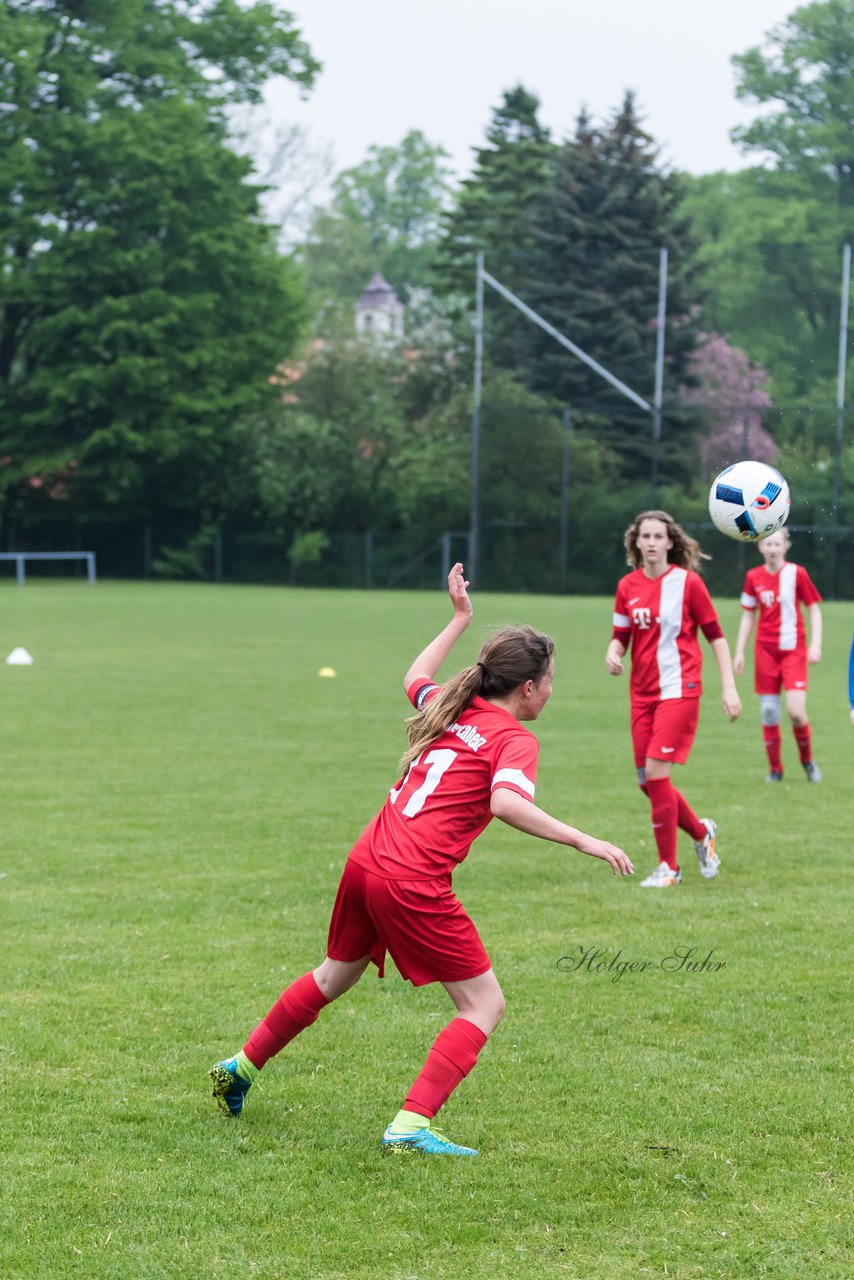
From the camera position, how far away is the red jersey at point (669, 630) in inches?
315

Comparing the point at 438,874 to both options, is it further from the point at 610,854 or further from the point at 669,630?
the point at 669,630

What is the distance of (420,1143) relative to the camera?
4.22 metres

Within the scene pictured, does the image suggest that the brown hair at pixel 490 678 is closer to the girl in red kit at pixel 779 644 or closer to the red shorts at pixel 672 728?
the red shorts at pixel 672 728

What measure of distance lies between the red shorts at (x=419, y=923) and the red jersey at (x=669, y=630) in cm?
395

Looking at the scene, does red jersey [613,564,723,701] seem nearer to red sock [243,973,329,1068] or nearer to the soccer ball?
the soccer ball

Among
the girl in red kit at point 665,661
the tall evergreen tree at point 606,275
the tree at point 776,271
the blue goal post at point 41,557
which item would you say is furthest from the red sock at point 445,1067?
the tree at point 776,271

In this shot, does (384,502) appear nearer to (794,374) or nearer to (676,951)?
(794,374)

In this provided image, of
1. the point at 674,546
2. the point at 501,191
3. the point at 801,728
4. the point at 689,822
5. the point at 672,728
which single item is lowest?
the point at 689,822

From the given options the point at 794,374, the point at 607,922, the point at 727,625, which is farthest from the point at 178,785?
the point at 794,374

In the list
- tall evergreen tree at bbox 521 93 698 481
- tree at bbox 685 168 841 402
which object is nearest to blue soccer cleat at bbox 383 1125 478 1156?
tall evergreen tree at bbox 521 93 698 481

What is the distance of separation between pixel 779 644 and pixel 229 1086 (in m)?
7.73

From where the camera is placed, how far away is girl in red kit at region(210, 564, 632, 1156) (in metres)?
4.18

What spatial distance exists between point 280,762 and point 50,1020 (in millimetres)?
6321
